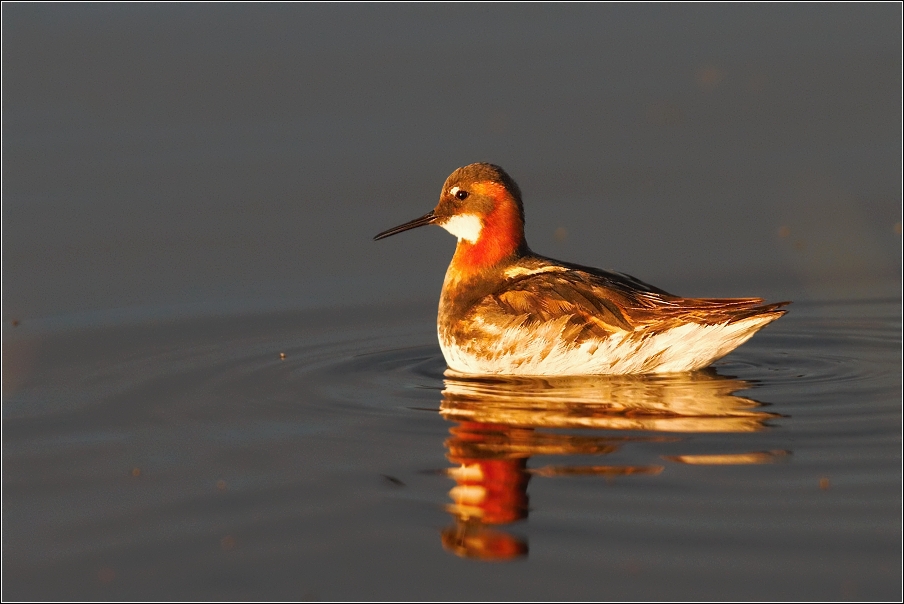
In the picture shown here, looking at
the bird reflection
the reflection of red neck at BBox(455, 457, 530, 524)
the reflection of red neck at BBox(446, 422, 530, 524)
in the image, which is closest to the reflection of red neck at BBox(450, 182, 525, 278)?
the bird reflection

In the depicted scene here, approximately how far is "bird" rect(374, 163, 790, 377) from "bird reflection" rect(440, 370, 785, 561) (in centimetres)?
15

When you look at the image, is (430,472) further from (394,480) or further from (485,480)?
(485,480)

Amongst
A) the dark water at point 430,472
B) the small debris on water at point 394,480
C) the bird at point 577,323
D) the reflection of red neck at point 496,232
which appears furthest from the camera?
the reflection of red neck at point 496,232

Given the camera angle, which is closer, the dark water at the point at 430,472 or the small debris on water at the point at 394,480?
the dark water at the point at 430,472

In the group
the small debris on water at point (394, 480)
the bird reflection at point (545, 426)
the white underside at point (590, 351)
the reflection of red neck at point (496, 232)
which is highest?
the reflection of red neck at point (496, 232)

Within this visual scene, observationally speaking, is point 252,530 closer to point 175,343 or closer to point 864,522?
point 864,522

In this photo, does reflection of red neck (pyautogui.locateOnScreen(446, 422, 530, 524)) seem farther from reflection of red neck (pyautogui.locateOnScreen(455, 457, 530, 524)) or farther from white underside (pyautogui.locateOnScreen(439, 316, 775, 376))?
white underside (pyautogui.locateOnScreen(439, 316, 775, 376))

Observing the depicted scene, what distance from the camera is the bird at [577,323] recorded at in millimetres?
11320

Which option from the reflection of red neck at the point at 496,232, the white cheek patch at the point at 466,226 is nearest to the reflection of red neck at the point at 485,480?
the reflection of red neck at the point at 496,232

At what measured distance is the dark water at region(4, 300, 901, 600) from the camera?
7625 mm

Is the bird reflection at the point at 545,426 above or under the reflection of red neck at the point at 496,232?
under

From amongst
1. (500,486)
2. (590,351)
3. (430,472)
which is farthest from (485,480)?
(590,351)

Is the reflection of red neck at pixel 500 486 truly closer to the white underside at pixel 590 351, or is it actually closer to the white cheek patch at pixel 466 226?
the white underside at pixel 590 351

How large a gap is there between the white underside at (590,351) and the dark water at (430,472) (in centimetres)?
19
